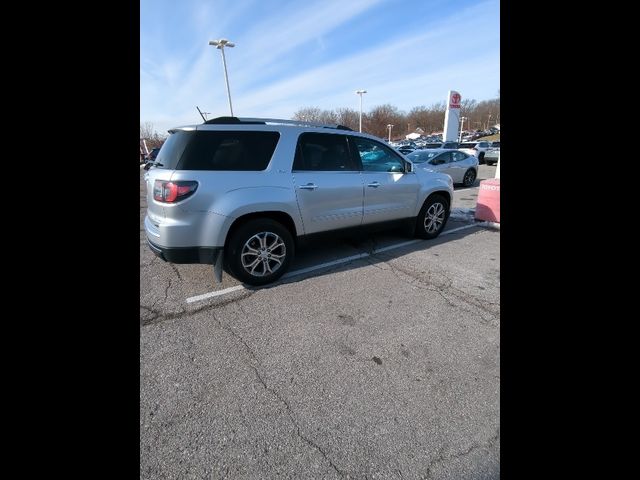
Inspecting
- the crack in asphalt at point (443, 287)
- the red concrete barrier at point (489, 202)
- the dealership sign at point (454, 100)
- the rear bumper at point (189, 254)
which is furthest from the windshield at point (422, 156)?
the dealership sign at point (454, 100)

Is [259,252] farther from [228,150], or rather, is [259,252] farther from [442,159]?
[442,159]

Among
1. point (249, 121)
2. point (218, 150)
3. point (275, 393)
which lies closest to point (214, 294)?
point (218, 150)

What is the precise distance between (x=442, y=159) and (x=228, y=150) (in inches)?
418

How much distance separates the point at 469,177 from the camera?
12703 mm

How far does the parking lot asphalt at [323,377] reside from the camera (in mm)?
1822

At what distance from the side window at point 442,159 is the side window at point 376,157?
313 inches

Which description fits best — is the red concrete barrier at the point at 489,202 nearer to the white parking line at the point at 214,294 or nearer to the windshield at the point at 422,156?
the white parking line at the point at 214,294
